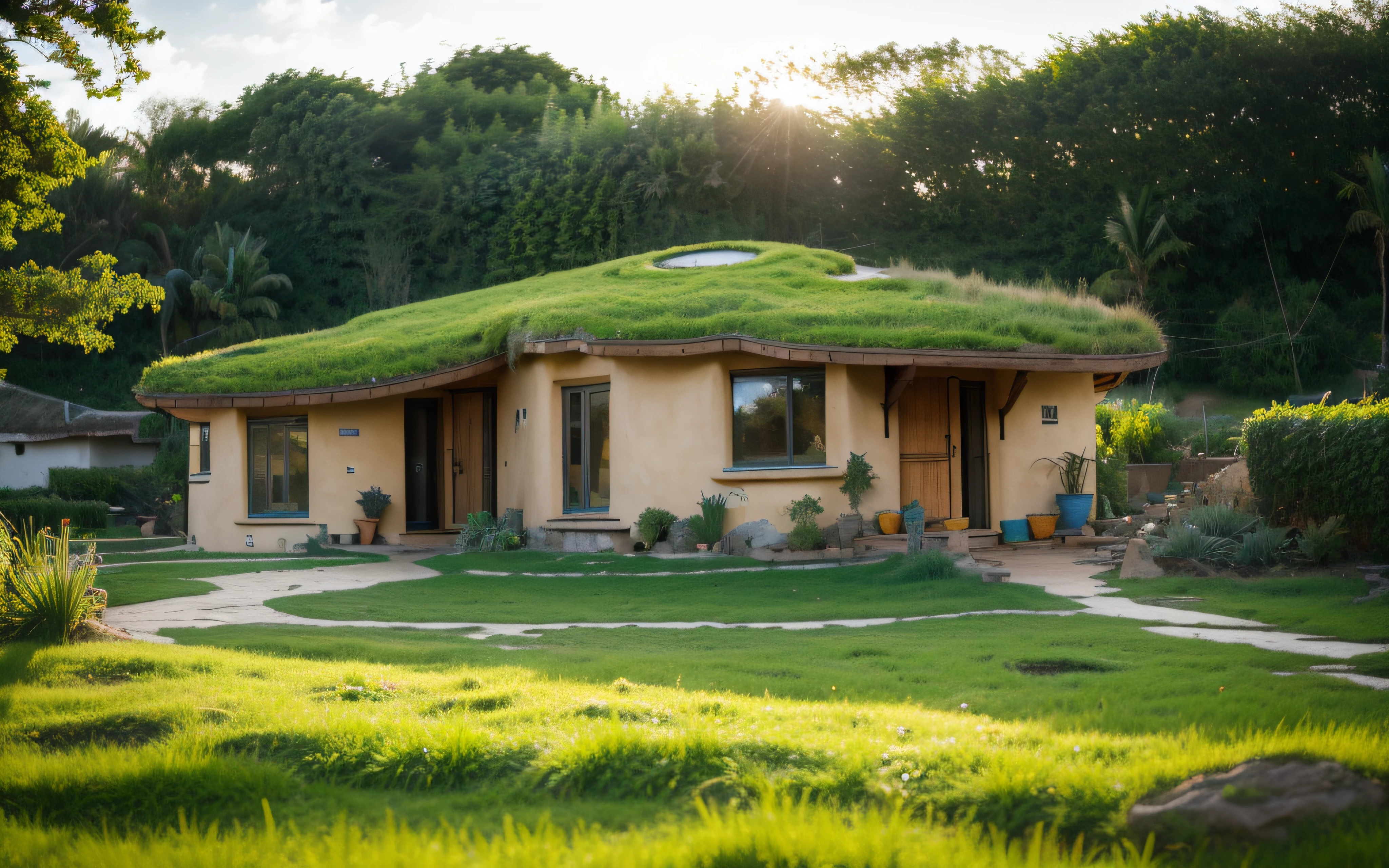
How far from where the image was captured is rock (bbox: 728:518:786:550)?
13.9m

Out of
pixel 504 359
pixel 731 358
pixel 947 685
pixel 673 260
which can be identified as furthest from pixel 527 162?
pixel 947 685

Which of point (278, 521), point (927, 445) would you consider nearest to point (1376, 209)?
point (927, 445)

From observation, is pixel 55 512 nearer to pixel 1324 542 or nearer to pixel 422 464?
pixel 422 464

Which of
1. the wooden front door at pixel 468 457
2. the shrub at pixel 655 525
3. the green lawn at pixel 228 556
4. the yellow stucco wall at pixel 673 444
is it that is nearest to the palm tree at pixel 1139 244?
the yellow stucco wall at pixel 673 444

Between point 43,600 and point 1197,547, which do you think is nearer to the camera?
point 43,600

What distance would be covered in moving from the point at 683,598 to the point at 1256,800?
778cm

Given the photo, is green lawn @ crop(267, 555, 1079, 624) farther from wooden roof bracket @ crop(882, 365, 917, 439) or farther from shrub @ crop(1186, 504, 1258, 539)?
wooden roof bracket @ crop(882, 365, 917, 439)

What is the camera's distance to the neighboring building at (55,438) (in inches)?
1281

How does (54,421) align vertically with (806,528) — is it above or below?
above

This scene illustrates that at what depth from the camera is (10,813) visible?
143 inches

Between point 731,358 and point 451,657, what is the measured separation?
8.56 meters

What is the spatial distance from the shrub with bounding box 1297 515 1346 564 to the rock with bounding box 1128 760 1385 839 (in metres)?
7.53

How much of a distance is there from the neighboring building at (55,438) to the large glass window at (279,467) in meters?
17.7

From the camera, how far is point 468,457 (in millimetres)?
18766
